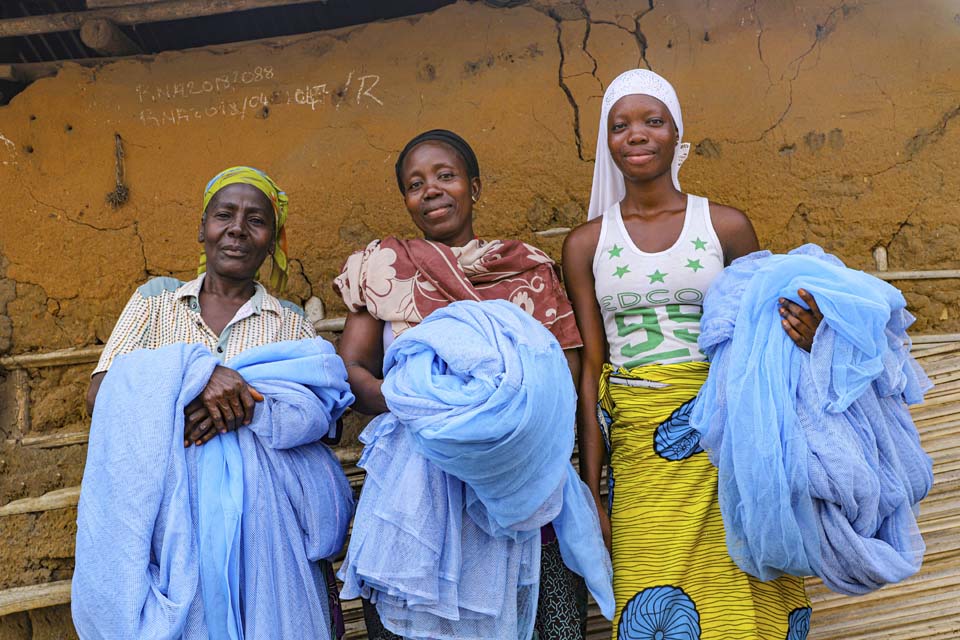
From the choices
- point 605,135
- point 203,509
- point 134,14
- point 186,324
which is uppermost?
point 134,14

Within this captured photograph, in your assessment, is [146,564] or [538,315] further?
[538,315]

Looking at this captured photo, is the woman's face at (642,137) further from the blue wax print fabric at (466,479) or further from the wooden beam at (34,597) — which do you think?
the wooden beam at (34,597)

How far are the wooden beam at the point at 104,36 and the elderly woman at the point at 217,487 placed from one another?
1.43 meters

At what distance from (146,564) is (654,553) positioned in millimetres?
1266

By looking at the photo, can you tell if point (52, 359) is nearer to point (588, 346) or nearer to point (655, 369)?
point (588, 346)

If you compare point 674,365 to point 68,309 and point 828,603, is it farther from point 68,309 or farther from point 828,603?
point 68,309

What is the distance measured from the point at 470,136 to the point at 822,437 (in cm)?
A: 205

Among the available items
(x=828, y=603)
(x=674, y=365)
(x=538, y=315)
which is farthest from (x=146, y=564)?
(x=828, y=603)

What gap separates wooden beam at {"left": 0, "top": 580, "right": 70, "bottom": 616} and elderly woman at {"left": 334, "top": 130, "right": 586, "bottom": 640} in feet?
4.26

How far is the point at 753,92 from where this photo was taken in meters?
3.70

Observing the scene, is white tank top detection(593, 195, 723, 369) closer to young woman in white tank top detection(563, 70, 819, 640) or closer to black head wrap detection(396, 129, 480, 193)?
young woman in white tank top detection(563, 70, 819, 640)

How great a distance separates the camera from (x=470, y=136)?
3.77 meters

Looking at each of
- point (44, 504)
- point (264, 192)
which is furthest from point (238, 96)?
point (44, 504)

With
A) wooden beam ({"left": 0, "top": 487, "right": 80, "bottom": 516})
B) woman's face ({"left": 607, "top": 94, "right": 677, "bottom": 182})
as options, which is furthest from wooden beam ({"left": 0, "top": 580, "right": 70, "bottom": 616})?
woman's face ({"left": 607, "top": 94, "right": 677, "bottom": 182})
